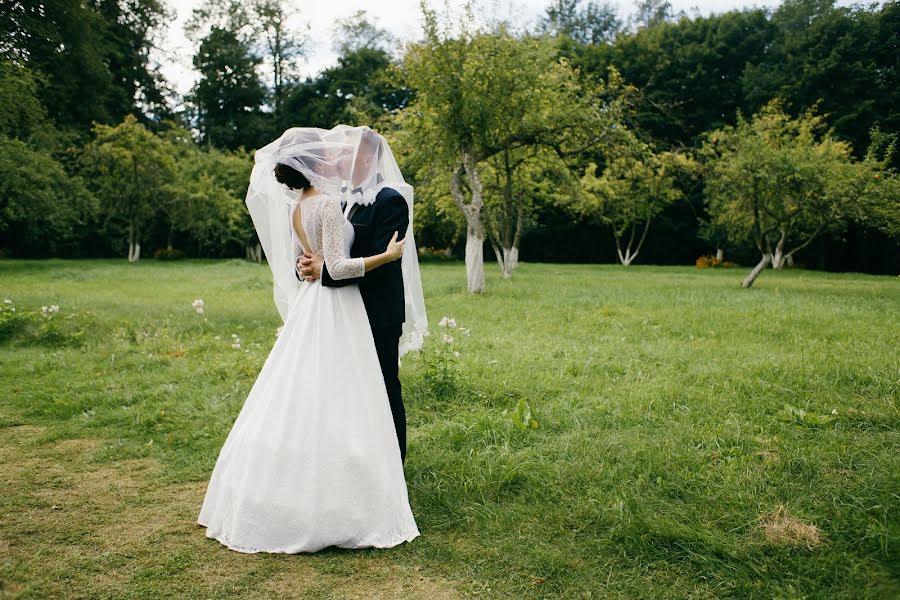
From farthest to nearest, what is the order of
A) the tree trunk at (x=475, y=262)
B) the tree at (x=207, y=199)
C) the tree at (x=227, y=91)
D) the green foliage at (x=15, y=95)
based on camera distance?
the tree at (x=227, y=91)
the tree at (x=207, y=199)
the tree trunk at (x=475, y=262)
the green foliage at (x=15, y=95)

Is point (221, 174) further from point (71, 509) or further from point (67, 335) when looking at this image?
point (71, 509)

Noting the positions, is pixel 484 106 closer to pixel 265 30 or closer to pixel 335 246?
pixel 335 246

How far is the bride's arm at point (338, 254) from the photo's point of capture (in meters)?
3.76

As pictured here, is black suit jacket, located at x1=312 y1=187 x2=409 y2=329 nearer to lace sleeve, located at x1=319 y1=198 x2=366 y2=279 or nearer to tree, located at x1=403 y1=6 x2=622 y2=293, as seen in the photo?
lace sleeve, located at x1=319 y1=198 x2=366 y2=279

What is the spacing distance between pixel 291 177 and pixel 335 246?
1.93 feet

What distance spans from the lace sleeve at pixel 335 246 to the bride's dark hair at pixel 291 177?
0.84ft

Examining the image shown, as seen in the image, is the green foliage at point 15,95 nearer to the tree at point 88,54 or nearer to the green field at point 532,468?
the tree at point 88,54

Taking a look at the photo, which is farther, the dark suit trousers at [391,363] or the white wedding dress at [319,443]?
the dark suit trousers at [391,363]

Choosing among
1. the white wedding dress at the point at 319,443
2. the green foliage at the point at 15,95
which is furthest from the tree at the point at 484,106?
the white wedding dress at the point at 319,443

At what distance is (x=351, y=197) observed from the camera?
3.98 meters

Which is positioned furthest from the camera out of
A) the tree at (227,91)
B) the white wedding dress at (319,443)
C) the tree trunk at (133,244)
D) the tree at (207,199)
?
the tree at (227,91)

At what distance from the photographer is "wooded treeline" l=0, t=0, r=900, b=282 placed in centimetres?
1648

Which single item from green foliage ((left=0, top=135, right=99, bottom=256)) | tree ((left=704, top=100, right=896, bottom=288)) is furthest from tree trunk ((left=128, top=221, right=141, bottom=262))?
tree ((left=704, top=100, right=896, bottom=288))

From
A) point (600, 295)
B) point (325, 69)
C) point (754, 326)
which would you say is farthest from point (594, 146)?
point (325, 69)
